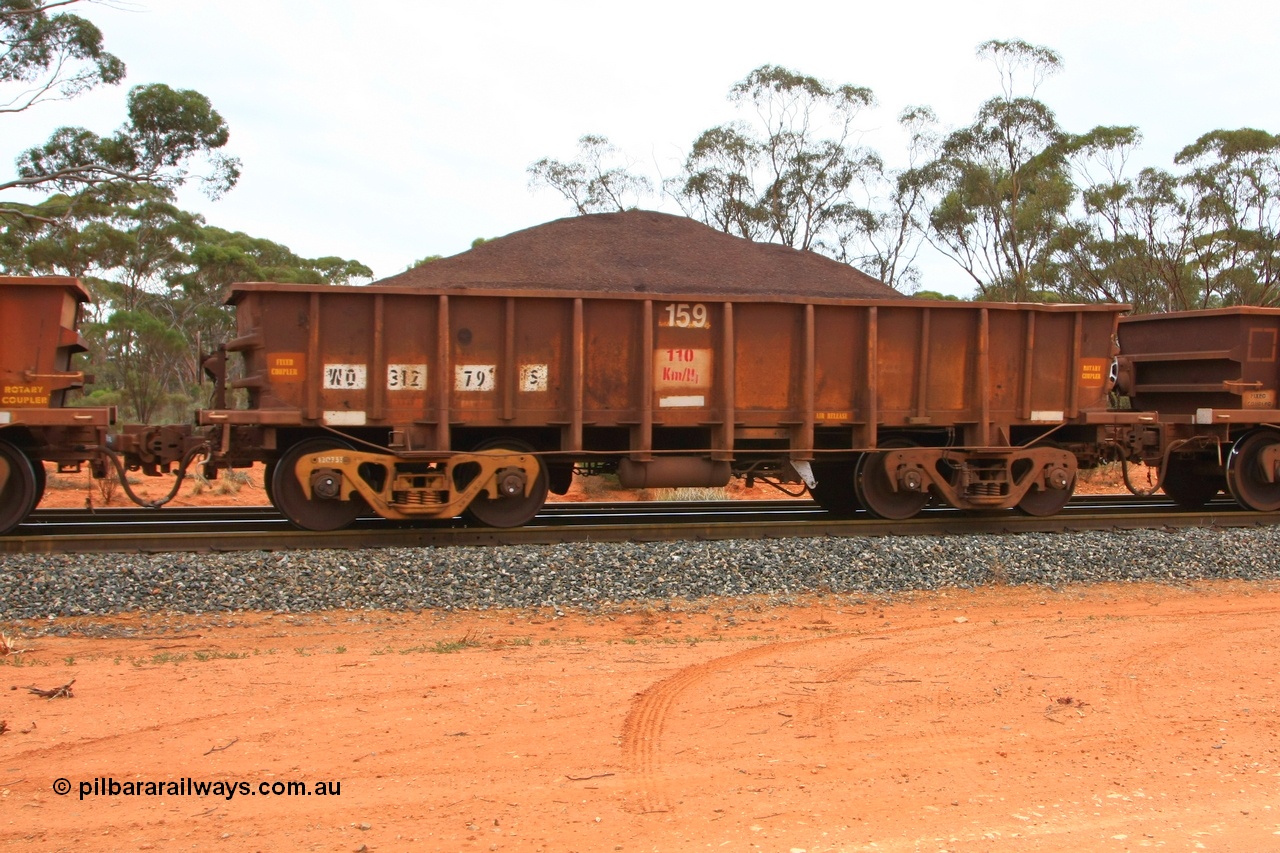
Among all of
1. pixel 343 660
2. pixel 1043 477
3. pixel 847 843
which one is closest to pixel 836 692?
pixel 847 843

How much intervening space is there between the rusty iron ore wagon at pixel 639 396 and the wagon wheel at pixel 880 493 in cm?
2

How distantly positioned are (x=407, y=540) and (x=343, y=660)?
351 cm

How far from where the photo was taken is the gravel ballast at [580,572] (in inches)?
313

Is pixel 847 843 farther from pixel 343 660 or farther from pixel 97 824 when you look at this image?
pixel 343 660

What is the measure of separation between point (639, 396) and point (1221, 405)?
7.44 m

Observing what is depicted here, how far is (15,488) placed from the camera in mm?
9578

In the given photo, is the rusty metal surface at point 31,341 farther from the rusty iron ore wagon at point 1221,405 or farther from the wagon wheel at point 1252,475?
the wagon wheel at point 1252,475

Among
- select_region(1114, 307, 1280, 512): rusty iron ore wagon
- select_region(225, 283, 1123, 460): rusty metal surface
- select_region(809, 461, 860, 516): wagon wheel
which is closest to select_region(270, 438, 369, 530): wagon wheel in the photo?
select_region(225, 283, 1123, 460): rusty metal surface

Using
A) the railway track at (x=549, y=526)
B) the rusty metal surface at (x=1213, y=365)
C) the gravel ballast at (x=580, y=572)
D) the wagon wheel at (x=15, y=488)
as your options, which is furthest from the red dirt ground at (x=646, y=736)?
the rusty metal surface at (x=1213, y=365)

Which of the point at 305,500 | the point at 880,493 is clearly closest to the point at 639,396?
the point at 880,493

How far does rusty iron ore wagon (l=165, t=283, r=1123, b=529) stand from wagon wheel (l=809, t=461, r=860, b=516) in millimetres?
77

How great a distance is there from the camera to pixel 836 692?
5.75 meters

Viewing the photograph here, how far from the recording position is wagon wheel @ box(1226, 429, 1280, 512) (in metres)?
12.5

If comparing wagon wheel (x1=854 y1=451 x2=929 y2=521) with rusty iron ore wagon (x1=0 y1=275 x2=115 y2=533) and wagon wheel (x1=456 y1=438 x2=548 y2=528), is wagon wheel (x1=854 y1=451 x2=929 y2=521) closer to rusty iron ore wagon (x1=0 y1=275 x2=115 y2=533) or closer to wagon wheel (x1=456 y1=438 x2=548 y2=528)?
wagon wheel (x1=456 y1=438 x2=548 y2=528)
